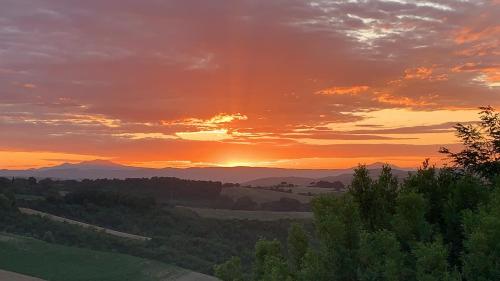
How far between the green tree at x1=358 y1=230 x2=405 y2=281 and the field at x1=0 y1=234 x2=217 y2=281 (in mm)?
42616

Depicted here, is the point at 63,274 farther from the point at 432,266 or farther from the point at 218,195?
the point at 218,195

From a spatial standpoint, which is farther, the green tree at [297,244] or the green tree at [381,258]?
the green tree at [297,244]

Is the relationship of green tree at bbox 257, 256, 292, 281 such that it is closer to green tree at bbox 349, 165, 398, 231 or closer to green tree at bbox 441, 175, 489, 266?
green tree at bbox 349, 165, 398, 231

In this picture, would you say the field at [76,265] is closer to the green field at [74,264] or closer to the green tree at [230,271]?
the green field at [74,264]

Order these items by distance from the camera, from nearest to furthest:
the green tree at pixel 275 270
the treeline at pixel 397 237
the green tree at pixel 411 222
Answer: the treeline at pixel 397 237, the green tree at pixel 275 270, the green tree at pixel 411 222

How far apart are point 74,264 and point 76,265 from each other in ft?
1.38

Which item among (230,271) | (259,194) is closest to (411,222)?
(230,271)

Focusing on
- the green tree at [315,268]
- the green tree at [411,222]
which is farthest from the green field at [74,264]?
the green tree at [411,222]

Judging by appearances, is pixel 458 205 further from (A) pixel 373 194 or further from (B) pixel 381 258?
(B) pixel 381 258

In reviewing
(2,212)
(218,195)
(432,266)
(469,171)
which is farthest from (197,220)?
(432,266)

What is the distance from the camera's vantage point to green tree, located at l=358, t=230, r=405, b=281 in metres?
12.7

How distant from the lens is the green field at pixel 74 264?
2116 inches

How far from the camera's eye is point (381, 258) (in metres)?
13.4

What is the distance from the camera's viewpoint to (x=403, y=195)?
46.6ft
